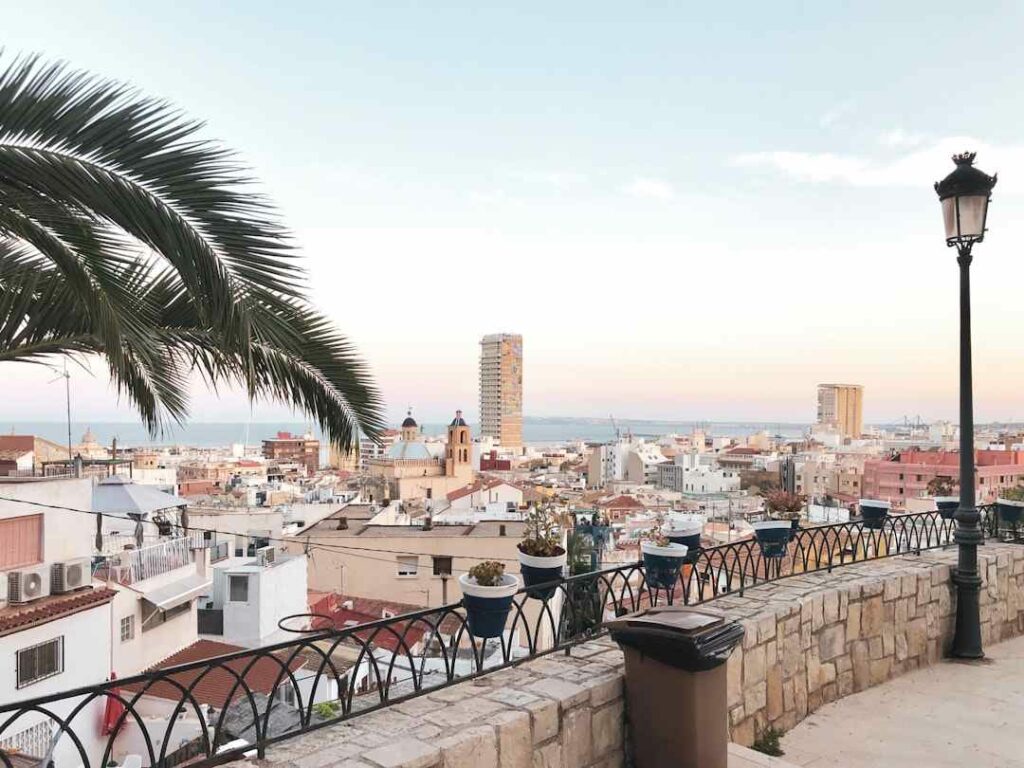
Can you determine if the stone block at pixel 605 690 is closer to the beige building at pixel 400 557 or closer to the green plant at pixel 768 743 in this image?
the green plant at pixel 768 743

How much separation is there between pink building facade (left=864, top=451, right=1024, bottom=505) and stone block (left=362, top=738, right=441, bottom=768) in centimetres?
4587

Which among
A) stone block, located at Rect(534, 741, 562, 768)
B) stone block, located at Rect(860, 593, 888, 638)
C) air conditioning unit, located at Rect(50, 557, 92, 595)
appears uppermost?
stone block, located at Rect(534, 741, 562, 768)

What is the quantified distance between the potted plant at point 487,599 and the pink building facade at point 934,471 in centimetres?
4508

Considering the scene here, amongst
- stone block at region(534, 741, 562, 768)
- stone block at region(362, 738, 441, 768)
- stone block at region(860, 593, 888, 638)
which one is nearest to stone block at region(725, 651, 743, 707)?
stone block at region(534, 741, 562, 768)

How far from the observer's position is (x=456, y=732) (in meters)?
2.48

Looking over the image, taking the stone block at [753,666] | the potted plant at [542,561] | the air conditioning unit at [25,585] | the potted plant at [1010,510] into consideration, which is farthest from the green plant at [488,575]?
the air conditioning unit at [25,585]

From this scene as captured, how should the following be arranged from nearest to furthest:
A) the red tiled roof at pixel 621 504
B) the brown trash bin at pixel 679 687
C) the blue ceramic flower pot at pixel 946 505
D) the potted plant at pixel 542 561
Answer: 1. the brown trash bin at pixel 679 687
2. the potted plant at pixel 542 561
3. the blue ceramic flower pot at pixel 946 505
4. the red tiled roof at pixel 621 504

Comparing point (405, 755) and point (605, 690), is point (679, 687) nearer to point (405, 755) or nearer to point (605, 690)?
point (605, 690)

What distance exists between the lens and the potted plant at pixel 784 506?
18.4 feet

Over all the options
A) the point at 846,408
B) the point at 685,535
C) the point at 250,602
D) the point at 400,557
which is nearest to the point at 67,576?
the point at 250,602

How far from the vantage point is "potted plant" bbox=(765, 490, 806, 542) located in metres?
5.60

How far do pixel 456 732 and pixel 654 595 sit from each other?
2.09 meters

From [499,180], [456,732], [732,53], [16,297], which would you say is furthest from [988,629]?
[499,180]

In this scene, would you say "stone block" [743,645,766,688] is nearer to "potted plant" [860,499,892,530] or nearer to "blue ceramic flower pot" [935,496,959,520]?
"potted plant" [860,499,892,530]
